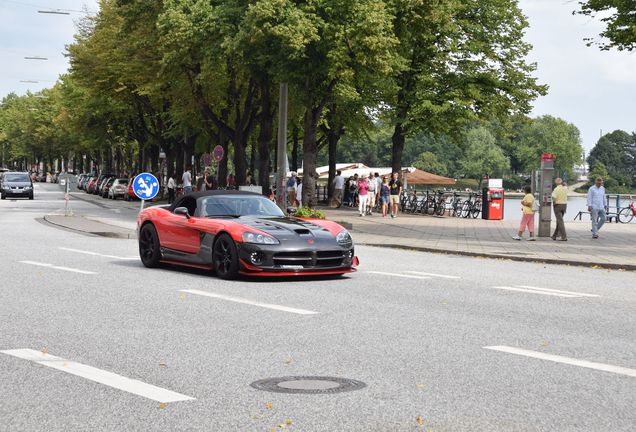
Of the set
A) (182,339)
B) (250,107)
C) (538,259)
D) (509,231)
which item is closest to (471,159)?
(250,107)

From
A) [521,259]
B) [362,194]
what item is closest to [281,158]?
[362,194]

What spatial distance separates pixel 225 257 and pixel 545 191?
15.7 metres

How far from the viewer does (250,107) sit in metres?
47.1

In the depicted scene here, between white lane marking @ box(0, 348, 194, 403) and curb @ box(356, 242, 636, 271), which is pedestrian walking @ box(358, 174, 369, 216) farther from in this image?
white lane marking @ box(0, 348, 194, 403)

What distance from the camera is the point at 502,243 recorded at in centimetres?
2672

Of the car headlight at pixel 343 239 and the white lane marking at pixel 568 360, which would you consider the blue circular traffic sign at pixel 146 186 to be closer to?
the car headlight at pixel 343 239

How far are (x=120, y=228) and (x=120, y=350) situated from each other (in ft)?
74.2

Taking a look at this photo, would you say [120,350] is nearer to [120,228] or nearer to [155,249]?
[155,249]

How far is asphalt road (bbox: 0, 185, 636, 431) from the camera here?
6180 mm

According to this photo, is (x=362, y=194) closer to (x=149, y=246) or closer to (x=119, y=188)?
(x=149, y=246)

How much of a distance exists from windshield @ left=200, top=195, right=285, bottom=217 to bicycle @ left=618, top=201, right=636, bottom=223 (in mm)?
34644

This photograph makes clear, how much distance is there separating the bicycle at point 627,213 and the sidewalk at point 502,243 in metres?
12.6

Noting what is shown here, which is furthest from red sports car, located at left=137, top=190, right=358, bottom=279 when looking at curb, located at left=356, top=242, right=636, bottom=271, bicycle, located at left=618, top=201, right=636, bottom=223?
bicycle, located at left=618, top=201, right=636, bottom=223

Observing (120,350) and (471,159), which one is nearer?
→ (120,350)
